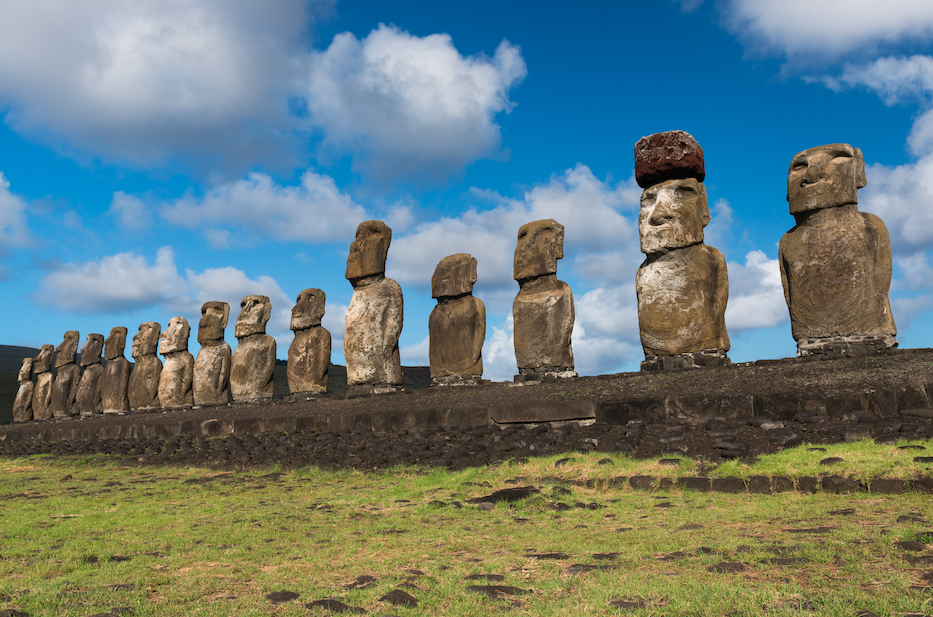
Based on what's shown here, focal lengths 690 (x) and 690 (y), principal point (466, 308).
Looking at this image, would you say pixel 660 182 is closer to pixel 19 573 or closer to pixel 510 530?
pixel 510 530

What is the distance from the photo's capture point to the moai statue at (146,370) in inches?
783

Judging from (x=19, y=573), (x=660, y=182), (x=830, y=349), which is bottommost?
(x=19, y=573)

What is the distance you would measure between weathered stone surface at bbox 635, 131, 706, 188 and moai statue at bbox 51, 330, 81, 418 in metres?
20.8

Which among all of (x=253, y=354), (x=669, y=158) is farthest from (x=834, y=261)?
(x=253, y=354)

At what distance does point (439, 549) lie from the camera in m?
3.96

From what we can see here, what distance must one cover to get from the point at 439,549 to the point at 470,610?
1.22 m

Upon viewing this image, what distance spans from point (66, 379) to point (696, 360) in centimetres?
2201

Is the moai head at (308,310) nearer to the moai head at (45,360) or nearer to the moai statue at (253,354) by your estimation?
the moai statue at (253,354)

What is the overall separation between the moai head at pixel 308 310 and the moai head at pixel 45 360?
48.8 feet

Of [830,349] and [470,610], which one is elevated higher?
[830,349]

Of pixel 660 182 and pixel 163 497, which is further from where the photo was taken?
pixel 660 182

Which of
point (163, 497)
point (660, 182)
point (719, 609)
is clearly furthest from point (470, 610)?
point (660, 182)

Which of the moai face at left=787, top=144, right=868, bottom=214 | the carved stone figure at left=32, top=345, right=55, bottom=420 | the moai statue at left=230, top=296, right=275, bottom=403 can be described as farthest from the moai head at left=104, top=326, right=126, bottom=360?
the moai face at left=787, top=144, right=868, bottom=214

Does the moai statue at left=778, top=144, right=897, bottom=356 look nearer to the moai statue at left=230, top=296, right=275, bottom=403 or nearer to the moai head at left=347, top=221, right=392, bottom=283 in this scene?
the moai head at left=347, top=221, right=392, bottom=283
